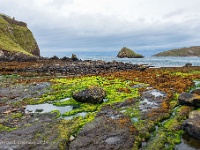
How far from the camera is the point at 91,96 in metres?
20.8

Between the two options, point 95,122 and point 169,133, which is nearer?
point 169,133

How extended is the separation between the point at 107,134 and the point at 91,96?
735 cm

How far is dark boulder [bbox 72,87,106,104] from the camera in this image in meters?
20.8

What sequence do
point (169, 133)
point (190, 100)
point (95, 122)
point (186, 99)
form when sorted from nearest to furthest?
point (169, 133) → point (95, 122) → point (190, 100) → point (186, 99)

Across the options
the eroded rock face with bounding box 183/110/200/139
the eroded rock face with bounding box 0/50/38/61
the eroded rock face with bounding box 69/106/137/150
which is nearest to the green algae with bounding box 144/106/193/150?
the eroded rock face with bounding box 183/110/200/139

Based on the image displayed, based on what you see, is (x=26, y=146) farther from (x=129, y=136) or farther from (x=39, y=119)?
(x=129, y=136)

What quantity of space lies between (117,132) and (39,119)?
6.74m

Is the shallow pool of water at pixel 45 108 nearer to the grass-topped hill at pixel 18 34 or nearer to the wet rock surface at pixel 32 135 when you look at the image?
the wet rock surface at pixel 32 135

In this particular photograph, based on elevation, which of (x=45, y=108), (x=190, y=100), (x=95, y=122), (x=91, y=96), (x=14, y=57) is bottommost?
(x=95, y=122)

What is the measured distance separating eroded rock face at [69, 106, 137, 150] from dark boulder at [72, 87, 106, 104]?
3.82 meters

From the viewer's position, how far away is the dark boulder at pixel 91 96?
68.3 ft

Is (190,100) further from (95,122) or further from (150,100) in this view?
(95,122)

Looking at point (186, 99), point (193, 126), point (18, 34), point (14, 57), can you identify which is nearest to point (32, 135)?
point (193, 126)

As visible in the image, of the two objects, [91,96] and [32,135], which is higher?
[91,96]
